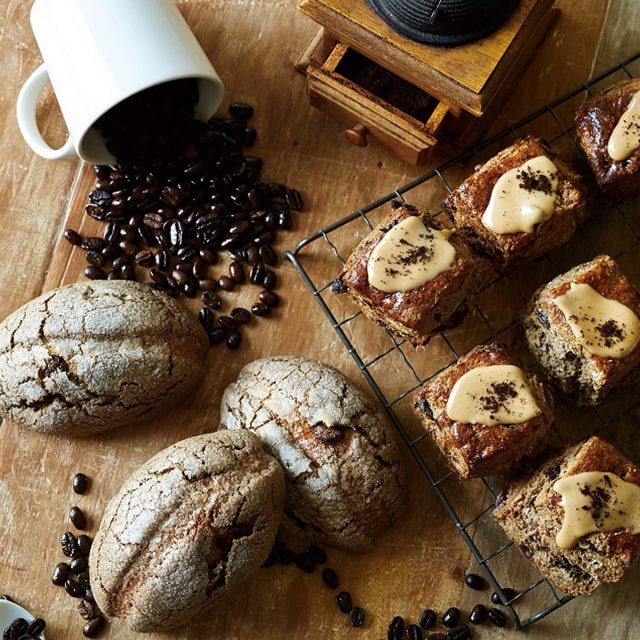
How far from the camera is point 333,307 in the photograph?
2.61 meters

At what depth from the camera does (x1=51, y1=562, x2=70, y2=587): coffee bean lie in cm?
251

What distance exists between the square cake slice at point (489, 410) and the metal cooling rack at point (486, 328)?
237 mm

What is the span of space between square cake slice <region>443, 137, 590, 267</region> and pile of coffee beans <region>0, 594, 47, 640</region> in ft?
5.97

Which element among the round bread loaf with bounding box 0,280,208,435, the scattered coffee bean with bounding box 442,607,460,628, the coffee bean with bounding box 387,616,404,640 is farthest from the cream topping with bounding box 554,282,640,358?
the round bread loaf with bounding box 0,280,208,435

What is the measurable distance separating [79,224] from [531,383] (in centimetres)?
156

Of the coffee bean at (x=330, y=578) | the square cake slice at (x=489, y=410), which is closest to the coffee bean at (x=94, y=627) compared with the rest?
the coffee bean at (x=330, y=578)

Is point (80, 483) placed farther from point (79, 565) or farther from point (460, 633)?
point (460, 633)

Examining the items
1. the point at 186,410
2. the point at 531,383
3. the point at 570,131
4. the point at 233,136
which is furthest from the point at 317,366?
the point at 570,131

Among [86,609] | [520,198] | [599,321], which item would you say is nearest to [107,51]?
[520,198]

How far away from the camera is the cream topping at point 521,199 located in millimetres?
2240

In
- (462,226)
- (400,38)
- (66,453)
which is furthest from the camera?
(66,453)

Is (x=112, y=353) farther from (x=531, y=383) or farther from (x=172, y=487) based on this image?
(x=531, y=383)

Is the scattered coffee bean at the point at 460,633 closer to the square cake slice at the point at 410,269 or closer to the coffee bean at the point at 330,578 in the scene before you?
the coffee bean at the point at 330,578

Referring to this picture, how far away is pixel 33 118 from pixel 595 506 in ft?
6.71
